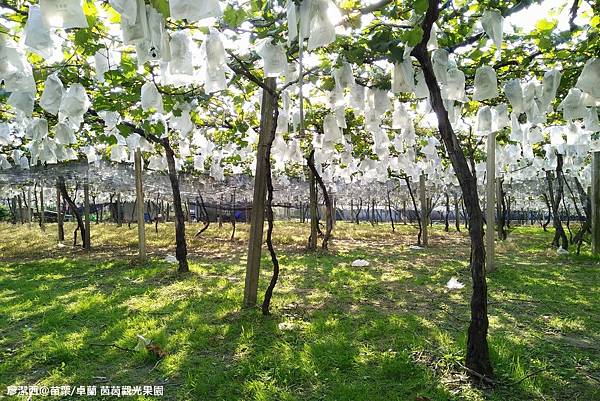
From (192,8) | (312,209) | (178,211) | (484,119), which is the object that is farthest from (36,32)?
(312,209)

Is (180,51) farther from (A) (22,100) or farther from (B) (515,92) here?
(B) (515,92)

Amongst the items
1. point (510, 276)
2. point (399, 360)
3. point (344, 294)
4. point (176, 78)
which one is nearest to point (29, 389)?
point (176, 78)

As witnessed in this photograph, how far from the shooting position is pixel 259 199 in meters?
4.48

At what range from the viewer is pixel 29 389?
2766mm

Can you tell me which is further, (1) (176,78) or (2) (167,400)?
(2) (167,400)

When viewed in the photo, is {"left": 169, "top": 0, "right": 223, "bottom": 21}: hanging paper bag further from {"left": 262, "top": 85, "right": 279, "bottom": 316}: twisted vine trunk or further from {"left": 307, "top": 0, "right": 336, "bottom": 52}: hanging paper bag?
{"left": 262, "top": 85, "right": 279, "bottom": 316}: twisted vine trunk

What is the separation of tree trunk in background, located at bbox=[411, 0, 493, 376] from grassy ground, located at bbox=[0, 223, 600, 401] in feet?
0.68

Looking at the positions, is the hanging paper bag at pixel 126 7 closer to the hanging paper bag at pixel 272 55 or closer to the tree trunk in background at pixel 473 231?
the hanging paper bag at pixel 272 55

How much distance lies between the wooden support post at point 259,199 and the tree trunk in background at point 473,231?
2037 mm

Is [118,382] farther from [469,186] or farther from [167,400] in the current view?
[469,186]

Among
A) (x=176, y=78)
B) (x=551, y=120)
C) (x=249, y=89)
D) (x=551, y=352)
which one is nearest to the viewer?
(x=176, y=78)

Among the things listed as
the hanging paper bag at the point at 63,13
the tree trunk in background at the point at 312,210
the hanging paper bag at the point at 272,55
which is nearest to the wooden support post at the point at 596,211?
the tree trunk in background at the point at 312,210

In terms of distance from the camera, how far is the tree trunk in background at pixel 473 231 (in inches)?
104

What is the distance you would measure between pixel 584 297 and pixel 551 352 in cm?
250
